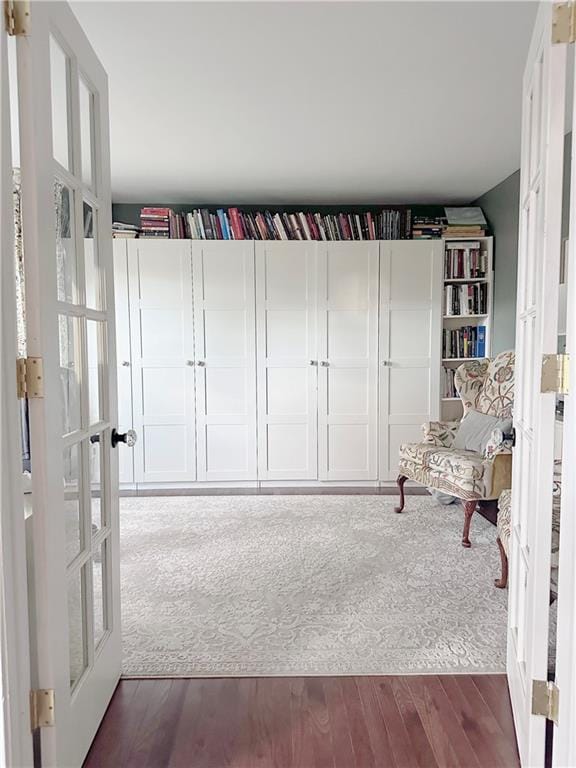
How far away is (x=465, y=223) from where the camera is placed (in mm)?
4098

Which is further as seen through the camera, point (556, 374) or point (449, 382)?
point (449, 382)

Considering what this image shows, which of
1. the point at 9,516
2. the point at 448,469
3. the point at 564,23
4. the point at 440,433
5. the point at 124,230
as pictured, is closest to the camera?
the point at 9,516

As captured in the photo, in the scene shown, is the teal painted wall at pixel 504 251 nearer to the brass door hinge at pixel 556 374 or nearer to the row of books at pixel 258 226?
the row of books at pixel 258 226

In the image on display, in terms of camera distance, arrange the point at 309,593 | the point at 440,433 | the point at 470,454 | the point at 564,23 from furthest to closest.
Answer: the point at 440,433 < the point at 470,454 < the point at 309,593 < the point at 564,23

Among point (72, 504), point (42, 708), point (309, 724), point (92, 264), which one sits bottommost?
point (309, 724)

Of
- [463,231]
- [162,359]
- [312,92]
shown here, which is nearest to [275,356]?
[162,359]

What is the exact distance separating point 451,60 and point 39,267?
1.96m

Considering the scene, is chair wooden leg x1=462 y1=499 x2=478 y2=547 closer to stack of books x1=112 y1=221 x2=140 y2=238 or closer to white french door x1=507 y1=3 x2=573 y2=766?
white french door x1=507 y1=3 x2=573 y2=766

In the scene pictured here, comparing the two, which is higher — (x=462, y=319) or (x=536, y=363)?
(x=462, y=319)

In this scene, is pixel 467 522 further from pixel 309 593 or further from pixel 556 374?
pixel 556 374

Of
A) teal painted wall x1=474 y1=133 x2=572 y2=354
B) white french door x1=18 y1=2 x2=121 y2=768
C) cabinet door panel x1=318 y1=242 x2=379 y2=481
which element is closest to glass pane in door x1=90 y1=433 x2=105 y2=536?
white french door x1=18 y1=2 x2=121 y2=768

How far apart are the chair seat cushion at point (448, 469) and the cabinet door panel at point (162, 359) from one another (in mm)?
1818

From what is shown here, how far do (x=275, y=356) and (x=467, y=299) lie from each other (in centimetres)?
167

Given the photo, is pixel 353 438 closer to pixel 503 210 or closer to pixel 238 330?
pixel 238 330
